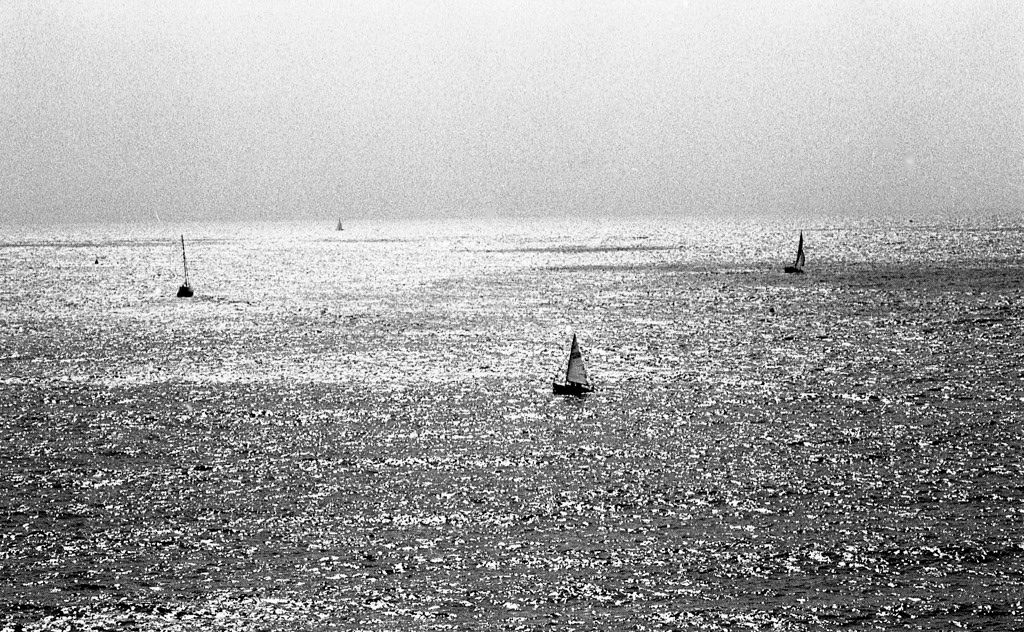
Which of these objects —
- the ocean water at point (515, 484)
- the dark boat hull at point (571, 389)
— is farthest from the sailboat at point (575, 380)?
the ocean water at point (515, 484)

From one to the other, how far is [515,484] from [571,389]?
22.4 metres

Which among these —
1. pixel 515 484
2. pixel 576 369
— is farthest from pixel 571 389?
pixel 515 484

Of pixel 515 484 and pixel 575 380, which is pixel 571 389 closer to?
pixel 575 380

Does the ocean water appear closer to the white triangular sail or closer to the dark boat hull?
the dark boat hull

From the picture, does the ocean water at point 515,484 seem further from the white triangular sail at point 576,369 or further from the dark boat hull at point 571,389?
the white triangular sail at point 576,369

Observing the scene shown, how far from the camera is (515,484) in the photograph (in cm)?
3966

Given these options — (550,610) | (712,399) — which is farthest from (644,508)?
(712,399)

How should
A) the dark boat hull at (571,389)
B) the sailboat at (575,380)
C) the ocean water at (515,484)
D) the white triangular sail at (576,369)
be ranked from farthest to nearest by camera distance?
the dark boat hull at (571,389) → the sailboat at (575,380) → the white triangular sail at (576,369) → the ocean water at (515,484)

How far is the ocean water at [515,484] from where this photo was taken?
27.1 metres

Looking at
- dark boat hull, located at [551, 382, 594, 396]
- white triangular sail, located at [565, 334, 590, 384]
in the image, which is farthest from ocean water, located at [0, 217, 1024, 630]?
white triangular sail, located at [565, 334, 590, 384]

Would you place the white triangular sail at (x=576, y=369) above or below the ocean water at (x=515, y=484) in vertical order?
above

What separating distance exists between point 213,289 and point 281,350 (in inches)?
3478

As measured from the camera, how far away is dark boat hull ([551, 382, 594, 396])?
61.5 m

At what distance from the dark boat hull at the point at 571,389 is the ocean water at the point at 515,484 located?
586 mm
